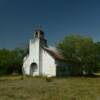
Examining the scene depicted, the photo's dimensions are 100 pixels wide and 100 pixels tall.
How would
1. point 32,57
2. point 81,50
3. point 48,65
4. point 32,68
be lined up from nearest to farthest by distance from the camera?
point 48,65
point 81,50
point 32,57
point 32,68

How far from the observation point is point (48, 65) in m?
38.7

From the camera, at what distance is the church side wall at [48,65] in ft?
125

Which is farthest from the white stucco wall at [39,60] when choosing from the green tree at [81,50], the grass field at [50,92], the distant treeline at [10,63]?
the grass field at [50,92]

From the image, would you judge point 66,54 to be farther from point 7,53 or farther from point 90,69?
point 7,53

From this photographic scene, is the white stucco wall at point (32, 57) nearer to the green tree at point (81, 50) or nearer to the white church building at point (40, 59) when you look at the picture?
the white church building at point (40, 59)

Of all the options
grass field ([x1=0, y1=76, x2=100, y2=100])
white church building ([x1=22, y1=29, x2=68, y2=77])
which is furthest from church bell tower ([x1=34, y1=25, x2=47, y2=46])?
grass field ([x1=0, y1=76, x2=100, y2=100])

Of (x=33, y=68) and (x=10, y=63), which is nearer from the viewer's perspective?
(x=33, y=68)

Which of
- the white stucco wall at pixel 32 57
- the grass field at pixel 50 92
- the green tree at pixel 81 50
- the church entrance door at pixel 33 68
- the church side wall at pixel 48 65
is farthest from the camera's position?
the church entrance door at pixel 33 68

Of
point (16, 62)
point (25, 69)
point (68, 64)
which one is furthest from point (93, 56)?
point (16, 62)

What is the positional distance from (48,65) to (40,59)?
219cm

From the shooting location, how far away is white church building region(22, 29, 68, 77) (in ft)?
125

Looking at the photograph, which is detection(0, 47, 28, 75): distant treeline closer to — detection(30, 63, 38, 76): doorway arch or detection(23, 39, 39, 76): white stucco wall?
detection(23, 39, 39, 76): white stucco wall

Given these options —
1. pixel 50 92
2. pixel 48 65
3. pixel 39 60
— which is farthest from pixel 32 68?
pixel 50 92

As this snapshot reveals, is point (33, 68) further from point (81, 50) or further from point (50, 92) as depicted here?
point (50, 92)
